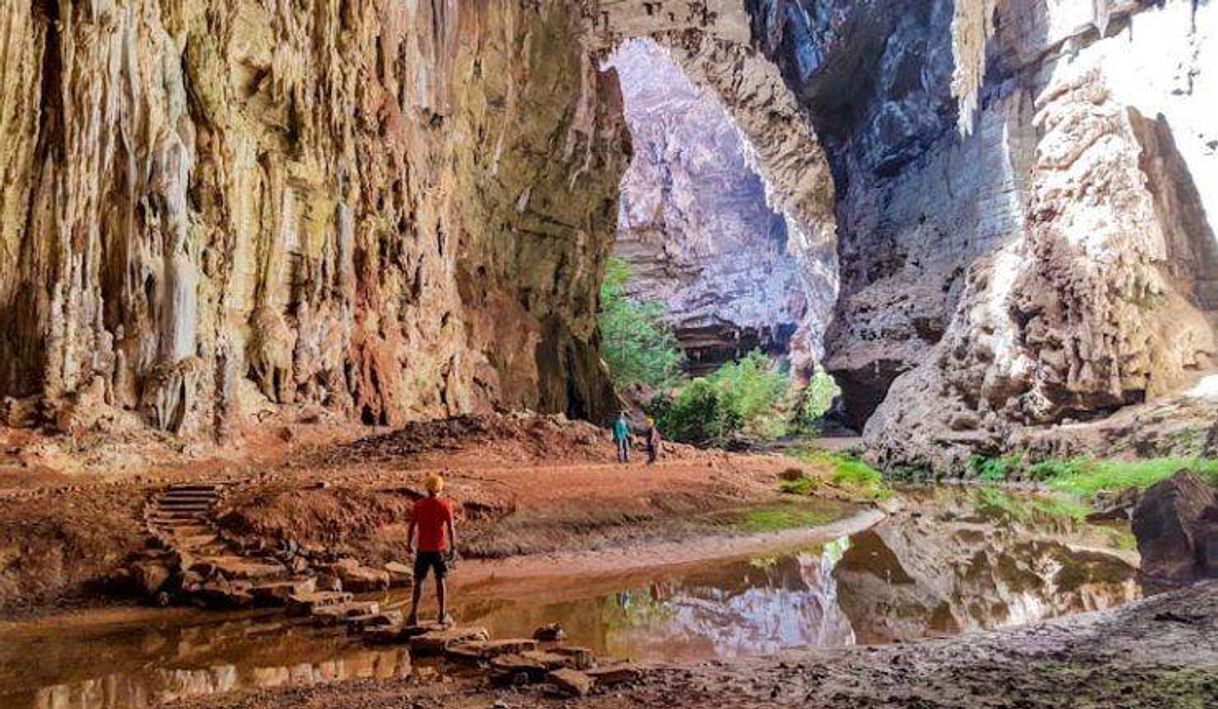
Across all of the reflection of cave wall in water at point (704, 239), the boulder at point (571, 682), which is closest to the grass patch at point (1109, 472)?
the boulder at point (571, 682)

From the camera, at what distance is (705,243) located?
231ft

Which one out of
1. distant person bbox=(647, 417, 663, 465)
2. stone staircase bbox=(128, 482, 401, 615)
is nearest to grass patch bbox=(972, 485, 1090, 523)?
distant person bbox=(647, 417, 663, 465)

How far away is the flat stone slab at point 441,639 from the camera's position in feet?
25.0

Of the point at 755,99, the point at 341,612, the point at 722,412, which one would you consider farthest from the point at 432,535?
the point at 755,99

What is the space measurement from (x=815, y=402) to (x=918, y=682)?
4981 centimetres

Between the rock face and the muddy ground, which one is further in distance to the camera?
the rock face

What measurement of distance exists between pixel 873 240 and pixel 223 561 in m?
38.6

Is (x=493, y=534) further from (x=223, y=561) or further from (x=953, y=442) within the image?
(x=953, y=442)

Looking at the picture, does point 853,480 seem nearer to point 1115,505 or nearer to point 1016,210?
point 1115,505

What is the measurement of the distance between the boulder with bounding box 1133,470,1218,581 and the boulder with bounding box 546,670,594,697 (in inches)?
334

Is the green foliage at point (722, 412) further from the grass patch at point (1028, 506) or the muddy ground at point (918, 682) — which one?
the muddy ground at point (918, 682)

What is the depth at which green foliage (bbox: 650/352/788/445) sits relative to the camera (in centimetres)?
4603

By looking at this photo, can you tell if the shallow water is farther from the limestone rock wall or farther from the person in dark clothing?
the limestone rock wall

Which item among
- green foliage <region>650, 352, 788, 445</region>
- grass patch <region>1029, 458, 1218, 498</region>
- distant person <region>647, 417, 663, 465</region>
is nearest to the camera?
grass patch <region>1029, 458, 1218, 498</region>
